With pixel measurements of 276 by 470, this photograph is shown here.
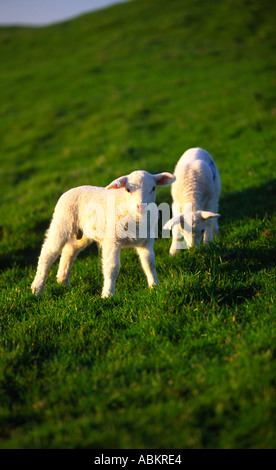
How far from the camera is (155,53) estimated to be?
24.9 metres

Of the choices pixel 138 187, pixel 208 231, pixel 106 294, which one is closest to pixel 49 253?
pixel 106 294

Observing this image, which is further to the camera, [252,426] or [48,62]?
[48,62]

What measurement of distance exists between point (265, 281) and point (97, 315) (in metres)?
1.78

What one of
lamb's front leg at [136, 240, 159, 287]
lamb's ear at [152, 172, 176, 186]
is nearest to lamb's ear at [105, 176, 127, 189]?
lamb's ear at [152, 172, 176, 186]

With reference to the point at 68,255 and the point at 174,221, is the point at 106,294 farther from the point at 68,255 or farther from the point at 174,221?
the point at 174,221

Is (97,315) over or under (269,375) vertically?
over

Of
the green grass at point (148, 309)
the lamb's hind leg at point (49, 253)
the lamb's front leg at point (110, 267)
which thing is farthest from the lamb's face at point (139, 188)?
the lamb's hind leg at point (49, 253)

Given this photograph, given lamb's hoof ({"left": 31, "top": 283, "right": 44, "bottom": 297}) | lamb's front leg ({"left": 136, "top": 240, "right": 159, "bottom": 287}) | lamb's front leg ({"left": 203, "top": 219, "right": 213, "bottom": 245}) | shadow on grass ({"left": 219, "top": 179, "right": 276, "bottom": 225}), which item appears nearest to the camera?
lamb's front leg ({"left": 136, "top": 240, "right": 159, "bottom": 287})

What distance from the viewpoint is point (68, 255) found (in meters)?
5.32

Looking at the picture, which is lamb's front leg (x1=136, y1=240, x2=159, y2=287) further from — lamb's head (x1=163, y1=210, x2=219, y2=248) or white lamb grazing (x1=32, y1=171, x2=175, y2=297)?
lamb's head (x1=163, y1=210, x2=219, y2=248)

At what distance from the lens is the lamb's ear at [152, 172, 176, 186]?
182 inches

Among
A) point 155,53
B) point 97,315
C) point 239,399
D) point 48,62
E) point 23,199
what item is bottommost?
point 239,399

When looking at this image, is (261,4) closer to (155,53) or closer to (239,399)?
(155,53)
